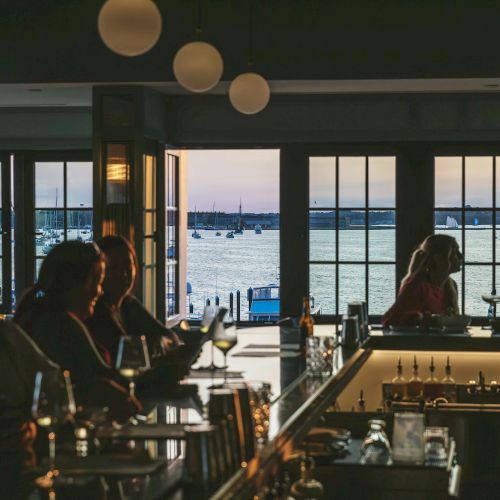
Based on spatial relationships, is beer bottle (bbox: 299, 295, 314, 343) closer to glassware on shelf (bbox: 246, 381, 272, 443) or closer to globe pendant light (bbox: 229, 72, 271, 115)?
globe pendant light (bbox: 229, 72, 271, 115)

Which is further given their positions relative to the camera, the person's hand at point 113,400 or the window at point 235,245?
the window at point 235,245

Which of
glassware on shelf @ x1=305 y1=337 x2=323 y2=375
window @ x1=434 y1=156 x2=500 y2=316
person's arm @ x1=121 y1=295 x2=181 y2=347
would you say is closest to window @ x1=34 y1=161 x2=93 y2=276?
window @ x1=434 y1=156 x2=500 y2=316

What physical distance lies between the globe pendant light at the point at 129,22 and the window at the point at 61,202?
6.24 meters

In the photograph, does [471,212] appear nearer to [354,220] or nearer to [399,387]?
[354,220]

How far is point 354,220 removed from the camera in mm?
10258

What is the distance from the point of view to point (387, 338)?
587 centimetres

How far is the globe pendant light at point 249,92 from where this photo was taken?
7.11 metres

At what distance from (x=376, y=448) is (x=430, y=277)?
281 centimetres

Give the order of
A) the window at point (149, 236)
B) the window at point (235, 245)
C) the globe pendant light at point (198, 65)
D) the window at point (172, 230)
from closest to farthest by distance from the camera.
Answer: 1. the globe pendant light at point (198, 65)
2. the window at point (149, 236)
3. the window at point (172, 230)
4. the window at point (235, 245)

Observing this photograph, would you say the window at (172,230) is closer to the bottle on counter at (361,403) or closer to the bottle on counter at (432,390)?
the bottle on counter at (361,403)

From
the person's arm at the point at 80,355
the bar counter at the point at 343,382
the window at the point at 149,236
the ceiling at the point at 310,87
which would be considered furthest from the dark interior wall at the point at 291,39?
the person's arm at the point at 80,355

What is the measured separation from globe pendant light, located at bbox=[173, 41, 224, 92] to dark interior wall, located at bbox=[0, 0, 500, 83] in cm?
272

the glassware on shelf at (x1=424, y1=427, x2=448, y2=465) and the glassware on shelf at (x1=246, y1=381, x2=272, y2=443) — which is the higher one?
the glassware on shelf at (x1=246, y1=381, x2=272, y2=443)

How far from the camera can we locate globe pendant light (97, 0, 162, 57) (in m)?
4.86
